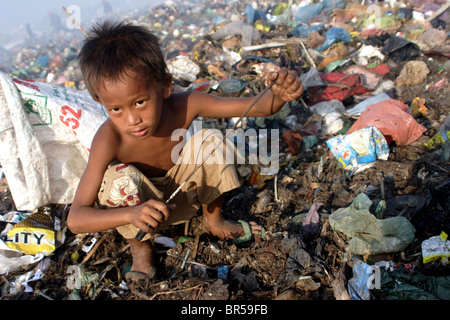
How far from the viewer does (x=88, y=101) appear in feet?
9.00

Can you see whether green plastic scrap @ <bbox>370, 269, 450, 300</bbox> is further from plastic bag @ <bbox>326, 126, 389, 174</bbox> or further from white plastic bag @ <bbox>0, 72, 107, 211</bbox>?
white plastic bag @ <bbox>0, 72, 107, 211</bbox>

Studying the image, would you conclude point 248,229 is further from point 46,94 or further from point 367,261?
point 46,94

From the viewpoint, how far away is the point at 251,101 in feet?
6.98

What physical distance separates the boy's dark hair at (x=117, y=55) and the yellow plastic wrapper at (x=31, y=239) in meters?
1.30

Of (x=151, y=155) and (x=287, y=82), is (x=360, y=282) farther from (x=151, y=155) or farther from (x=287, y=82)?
(x=151, y=155)

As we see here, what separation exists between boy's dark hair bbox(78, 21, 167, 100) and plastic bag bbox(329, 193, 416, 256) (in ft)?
4.94

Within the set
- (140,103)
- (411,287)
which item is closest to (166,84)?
(140,103)

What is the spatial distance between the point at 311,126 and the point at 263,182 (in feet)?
4.24

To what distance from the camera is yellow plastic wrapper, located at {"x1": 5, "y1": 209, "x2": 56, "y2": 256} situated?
7.52 ft

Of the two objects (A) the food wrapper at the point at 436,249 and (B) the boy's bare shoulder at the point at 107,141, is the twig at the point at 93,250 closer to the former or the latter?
(B) the boy's bare shoulder at the point at 107,141

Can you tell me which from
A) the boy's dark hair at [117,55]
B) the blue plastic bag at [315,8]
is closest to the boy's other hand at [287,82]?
the boy's dark hair at [117,55]

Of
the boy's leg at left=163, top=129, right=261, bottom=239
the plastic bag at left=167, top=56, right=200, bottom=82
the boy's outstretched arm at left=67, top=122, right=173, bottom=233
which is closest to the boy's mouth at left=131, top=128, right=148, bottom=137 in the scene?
the boy's outstretched arm at left=67, top=122, right=173, bottom=233

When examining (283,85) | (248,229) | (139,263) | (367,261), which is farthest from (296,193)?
(139,263)

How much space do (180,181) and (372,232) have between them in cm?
134
